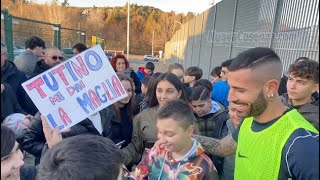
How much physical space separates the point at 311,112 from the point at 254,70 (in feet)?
2.35

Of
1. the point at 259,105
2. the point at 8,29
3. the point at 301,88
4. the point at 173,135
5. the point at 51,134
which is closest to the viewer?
the point at 259,105

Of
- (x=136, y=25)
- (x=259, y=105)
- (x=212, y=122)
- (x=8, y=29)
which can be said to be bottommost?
(x=212, y=122)

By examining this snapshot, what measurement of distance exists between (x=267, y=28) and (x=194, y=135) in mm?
4245

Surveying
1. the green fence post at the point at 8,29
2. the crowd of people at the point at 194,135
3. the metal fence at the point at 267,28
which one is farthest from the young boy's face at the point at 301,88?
the green fence post at the point at 8,29

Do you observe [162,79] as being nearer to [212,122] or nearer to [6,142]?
[212,122]

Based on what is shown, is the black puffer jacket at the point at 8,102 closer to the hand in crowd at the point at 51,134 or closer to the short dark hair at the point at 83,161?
the hand in crowd at the point at 51,134

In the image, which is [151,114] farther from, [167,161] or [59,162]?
[59,162]

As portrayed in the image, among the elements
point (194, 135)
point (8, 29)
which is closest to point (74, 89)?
point (194, 135)

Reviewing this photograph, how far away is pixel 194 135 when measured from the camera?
253 cm

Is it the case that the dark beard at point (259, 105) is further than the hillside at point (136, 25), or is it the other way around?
the hillside at point (136, 25)

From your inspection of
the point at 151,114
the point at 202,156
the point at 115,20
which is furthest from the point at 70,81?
the point at 115,20

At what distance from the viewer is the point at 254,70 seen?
1668 millimetres

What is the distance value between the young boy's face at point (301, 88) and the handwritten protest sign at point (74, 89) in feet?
5.14

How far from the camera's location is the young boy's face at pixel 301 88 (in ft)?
9.58
